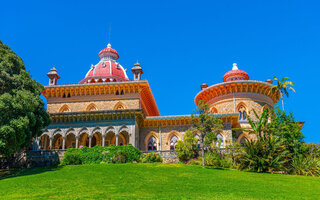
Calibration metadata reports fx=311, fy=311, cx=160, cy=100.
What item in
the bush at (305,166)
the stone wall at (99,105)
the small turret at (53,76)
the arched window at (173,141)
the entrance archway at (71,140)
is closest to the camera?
the bush at (305,166)

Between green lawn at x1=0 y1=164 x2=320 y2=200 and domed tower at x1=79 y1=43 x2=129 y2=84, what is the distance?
21.8 m

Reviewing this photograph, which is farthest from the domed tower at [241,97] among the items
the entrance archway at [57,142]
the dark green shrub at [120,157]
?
the entrance archway at [57,142]

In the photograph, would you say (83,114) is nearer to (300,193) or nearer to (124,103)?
(124,103)

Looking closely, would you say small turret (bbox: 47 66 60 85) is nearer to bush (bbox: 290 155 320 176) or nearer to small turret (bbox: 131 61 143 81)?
small turret (bbox: 131 61 143 81)

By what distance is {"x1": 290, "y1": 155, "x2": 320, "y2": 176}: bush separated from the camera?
22.5m

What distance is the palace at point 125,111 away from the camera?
102 feet

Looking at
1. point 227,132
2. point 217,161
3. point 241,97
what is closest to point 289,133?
point 217,161

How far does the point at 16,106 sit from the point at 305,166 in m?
21.4

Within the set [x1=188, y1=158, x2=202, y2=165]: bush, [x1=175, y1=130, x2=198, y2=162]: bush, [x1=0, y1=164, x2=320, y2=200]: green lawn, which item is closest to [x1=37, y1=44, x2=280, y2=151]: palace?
[x1=175, y1=130, x2=198, y2=162]: bush

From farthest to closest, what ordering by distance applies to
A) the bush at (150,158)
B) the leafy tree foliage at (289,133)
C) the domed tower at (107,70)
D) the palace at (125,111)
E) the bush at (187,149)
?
the domed tower at (107,70)
the palace at (125,111)
the bush at (187,149)
the bush at (150,158)
the leafy tree foliage at (289,133)

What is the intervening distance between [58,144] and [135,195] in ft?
76.0

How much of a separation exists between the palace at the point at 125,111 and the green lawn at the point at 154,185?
31.0 ft

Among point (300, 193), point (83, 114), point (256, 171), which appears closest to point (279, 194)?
point (300, 193)

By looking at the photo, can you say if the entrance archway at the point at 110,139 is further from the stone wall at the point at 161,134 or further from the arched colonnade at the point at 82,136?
the stone wall at the point at 161,134
